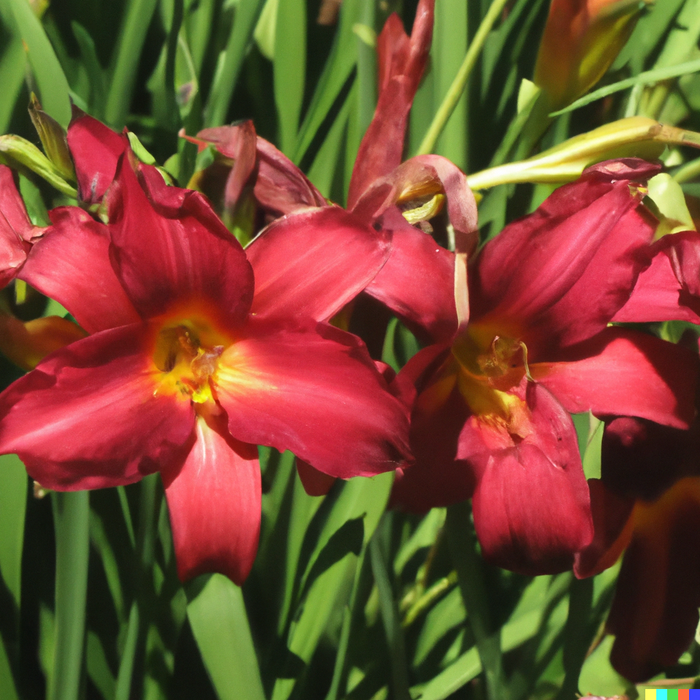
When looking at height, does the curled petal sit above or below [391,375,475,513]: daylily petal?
above

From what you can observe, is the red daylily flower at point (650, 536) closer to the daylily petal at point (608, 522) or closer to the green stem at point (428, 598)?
the daylily petal at point (608, 522)

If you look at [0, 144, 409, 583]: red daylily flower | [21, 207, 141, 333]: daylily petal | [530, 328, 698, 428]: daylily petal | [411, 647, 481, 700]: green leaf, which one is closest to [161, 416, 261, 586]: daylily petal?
[0, 144, 409, 583]: red daylily flower

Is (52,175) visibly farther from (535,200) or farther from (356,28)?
(535,200)

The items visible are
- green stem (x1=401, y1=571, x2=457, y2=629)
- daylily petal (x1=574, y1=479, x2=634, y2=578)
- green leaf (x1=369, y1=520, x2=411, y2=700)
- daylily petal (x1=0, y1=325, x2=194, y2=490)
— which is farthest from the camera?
green stem (x1=401, y1=571, x2=457, y2=629)

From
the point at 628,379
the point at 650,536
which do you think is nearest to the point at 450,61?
the point at 628,379

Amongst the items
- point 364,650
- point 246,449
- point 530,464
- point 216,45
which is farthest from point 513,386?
point 216,45

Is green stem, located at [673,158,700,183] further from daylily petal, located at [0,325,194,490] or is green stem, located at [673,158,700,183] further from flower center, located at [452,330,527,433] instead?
daylily petal, located at [0,325,194,490]

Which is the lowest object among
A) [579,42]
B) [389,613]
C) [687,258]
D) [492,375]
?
[389,613]

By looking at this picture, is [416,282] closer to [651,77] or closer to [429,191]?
[429,191]
